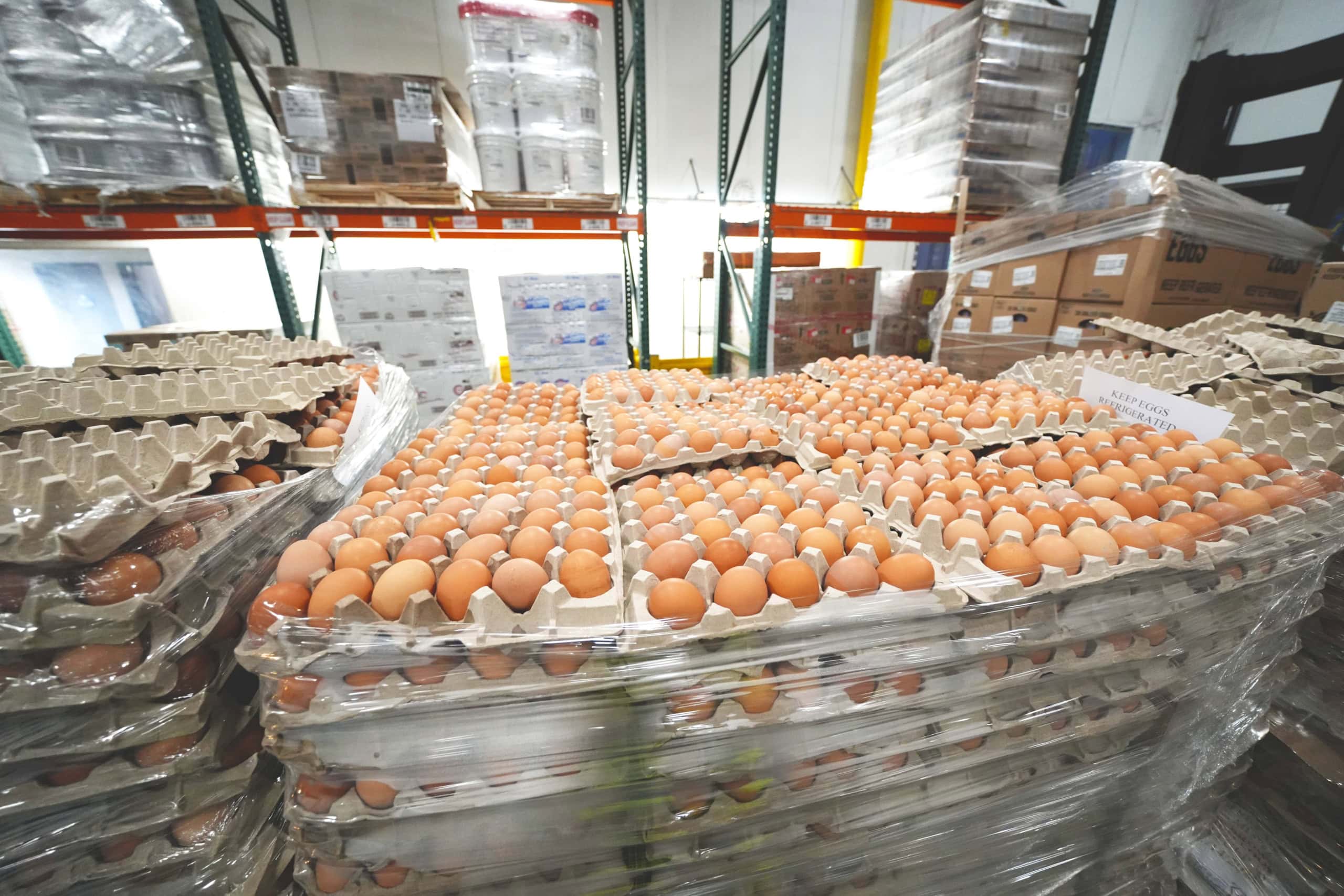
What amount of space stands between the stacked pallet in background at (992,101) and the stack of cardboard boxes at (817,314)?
0.78 metres

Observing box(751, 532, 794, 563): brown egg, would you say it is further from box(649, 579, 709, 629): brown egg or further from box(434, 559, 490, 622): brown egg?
box(434, 559, 490, 622): brown egg

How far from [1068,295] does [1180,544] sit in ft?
8.46

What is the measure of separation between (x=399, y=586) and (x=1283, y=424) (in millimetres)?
2549

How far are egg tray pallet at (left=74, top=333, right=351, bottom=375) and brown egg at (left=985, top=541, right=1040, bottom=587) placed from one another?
252cm

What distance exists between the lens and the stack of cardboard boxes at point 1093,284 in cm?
255

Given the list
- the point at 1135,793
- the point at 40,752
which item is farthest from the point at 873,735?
the point at 40,752

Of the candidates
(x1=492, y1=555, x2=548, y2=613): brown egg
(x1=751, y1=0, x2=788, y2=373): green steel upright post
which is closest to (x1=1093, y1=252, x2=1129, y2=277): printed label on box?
(x1=751, y1=0, x2=788, y2=373): green steel upright post

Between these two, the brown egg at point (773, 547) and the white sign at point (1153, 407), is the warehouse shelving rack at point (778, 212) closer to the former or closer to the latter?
the white sign at point (1153, 407)

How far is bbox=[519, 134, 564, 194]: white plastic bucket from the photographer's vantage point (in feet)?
10.5

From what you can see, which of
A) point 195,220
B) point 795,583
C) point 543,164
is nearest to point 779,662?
point 795,583

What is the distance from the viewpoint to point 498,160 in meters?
3.17

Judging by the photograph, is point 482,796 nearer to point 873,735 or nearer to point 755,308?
point 873,735

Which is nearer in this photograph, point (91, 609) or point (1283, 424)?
point (91, 609)

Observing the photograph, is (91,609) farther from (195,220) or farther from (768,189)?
(768,189)
